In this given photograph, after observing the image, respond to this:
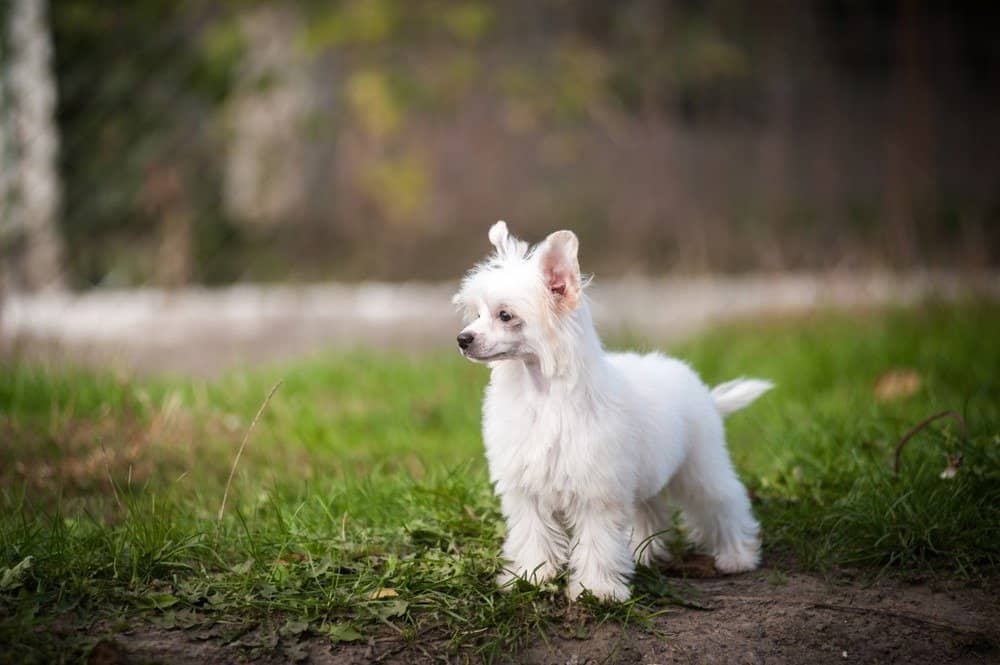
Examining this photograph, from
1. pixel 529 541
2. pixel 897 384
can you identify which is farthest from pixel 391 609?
pixel 897 384

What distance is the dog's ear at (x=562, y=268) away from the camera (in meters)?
2.86

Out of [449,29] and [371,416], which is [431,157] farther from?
[371,416]

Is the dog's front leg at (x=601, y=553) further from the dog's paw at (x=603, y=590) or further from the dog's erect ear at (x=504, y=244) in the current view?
the dog's erect ear at (x=504, y=244)

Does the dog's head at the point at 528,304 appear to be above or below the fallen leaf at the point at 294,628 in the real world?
above

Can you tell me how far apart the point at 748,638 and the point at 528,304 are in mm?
1139

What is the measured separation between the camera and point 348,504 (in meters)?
3.65

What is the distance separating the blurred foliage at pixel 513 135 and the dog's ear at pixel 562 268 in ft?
17.6

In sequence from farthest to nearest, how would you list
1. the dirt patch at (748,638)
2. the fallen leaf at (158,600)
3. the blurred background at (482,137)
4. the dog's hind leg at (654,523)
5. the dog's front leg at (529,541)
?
the blurred background at (482,137), the dog's hind leg at (654,523), the dog's front leg at (529,541), the fallen leaf at (158,600), the dirt patch at (748,638)

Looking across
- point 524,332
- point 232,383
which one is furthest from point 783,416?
point 232,383

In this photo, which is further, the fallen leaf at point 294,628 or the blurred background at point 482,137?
the blurred background at point 482,137

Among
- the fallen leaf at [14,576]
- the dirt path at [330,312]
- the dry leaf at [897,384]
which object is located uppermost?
the dirt path at [330,312]

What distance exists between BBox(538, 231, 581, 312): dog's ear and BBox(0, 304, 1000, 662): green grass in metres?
0.88

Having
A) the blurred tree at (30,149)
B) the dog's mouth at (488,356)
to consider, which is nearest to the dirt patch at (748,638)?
the dog's mouth at (488,356)

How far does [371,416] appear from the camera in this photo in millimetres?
5445
